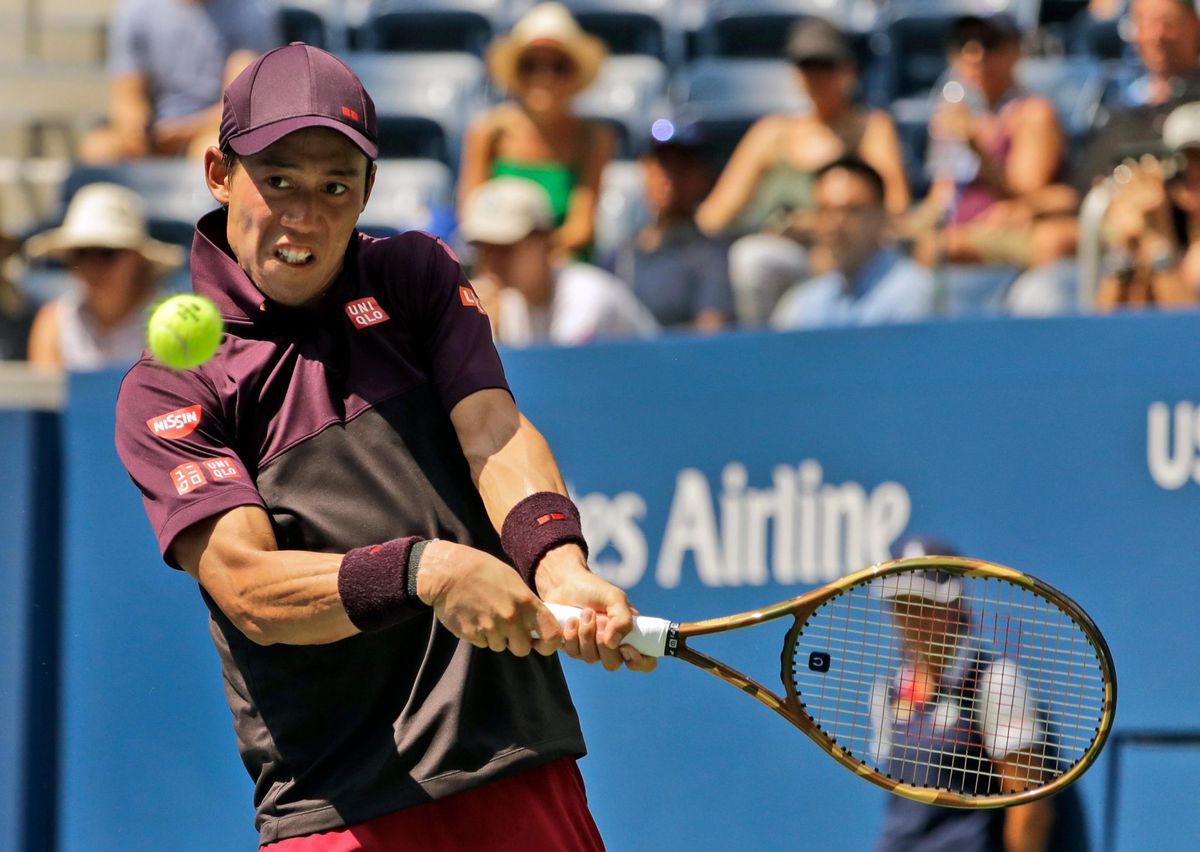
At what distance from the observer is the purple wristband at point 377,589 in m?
2.68

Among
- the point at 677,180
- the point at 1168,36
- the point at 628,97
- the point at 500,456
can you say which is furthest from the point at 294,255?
the point at 628,97

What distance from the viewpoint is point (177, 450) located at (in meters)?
2.84

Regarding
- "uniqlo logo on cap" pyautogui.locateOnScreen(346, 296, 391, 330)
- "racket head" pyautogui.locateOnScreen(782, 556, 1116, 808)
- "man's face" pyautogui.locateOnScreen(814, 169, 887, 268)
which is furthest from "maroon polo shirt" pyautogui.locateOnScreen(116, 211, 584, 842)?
"man's face" pyautogui.locateOnScreen(814, 169, 887, 268)

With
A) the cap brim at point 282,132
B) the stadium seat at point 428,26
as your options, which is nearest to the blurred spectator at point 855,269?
the cap brim at point 282,132

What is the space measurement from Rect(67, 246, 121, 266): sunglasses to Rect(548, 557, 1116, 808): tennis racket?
335cm

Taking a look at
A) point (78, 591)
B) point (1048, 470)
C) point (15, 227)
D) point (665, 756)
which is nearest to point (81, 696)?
point (78, 591)

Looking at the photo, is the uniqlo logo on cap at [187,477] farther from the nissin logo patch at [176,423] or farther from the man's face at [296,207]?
the man's face at [296,207]

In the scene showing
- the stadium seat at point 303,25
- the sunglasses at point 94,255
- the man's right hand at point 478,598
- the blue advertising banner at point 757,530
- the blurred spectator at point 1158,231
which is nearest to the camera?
the man's right hand at point 478,598

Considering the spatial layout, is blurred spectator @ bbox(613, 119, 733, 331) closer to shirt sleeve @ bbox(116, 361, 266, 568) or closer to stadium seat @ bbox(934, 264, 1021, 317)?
stadium seat @ bbox(934, 264, 1021, 317)

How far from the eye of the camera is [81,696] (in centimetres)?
518

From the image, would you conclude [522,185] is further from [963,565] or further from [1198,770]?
[963,565]

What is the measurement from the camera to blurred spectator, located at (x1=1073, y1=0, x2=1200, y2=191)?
570 centimetres

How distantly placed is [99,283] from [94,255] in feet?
0.37

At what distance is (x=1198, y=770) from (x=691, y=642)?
53.5 inches
